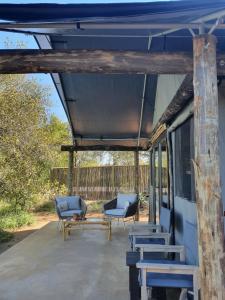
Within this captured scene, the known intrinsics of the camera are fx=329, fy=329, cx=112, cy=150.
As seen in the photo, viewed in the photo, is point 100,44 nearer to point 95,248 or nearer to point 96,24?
point 96,24

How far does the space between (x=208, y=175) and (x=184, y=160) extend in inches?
77.8

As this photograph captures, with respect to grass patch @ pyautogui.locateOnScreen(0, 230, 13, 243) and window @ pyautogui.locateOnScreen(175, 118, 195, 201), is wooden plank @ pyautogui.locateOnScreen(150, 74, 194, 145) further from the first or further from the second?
grass patch @ pyautogui.locateOnScreen(0, 230, 13, 243)

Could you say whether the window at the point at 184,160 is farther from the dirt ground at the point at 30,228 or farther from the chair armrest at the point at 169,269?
the dirt ground at the point at 30,228

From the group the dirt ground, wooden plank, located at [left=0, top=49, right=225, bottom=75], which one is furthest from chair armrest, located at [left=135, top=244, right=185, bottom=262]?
the dirt ground

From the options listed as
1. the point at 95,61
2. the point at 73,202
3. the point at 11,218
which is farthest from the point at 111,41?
the point at 11,218

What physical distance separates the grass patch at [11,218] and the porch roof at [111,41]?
8.14ft

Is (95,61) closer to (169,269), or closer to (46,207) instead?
(169,269)

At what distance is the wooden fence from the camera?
1236cm

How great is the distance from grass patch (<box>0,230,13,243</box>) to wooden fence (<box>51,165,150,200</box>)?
5120mm

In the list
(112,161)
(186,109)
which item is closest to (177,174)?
(186,109)

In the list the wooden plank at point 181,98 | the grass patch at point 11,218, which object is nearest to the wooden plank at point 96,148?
the grass patch at point 11,218

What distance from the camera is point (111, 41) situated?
425 centimetres

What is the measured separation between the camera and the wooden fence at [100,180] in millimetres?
12359

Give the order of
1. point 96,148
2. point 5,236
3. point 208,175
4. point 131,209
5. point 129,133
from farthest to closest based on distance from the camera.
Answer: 1. point 96,148
2. point 129,133
3. point 131,209
4. point 5,236
5. point 208,175
